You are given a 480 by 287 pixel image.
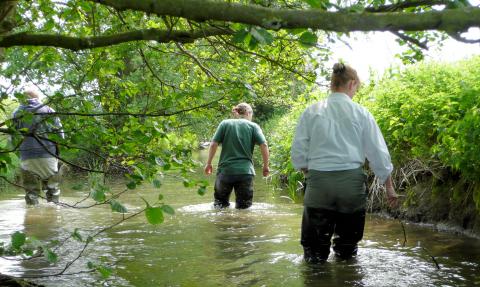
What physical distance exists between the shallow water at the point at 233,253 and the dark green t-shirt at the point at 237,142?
72 cm

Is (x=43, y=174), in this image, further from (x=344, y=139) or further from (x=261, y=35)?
(x=261, y=35)

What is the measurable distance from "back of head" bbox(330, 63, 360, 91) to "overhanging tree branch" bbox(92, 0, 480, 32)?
3.20 meters

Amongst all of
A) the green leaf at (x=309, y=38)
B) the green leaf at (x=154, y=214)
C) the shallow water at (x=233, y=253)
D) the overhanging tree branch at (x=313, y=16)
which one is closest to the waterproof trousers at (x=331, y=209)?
the shallow water at (x=233, y=253)

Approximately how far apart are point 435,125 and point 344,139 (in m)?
2.24

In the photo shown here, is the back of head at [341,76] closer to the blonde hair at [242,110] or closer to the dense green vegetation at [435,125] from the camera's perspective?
the dense green vegetation at [435,125]

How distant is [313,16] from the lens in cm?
216

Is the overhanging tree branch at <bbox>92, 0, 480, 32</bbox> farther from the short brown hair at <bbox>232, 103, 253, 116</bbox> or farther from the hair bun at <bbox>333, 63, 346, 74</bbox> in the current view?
the short brown hair at <bbox>232, 103, 253, 116</bbox>

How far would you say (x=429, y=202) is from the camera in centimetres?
768

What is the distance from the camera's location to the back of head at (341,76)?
5.35 meters

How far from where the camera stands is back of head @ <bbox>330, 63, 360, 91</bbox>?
535 cm

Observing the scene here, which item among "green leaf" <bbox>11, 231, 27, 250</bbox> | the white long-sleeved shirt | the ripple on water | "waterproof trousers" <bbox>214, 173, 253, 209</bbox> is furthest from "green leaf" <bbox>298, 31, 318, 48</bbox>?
the ripple on water

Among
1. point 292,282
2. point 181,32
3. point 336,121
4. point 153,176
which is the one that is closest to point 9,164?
point 153,176

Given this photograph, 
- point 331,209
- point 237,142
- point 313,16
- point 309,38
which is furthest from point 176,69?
point 313,16

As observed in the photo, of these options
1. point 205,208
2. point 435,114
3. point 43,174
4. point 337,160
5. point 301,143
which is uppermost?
point 435,114
